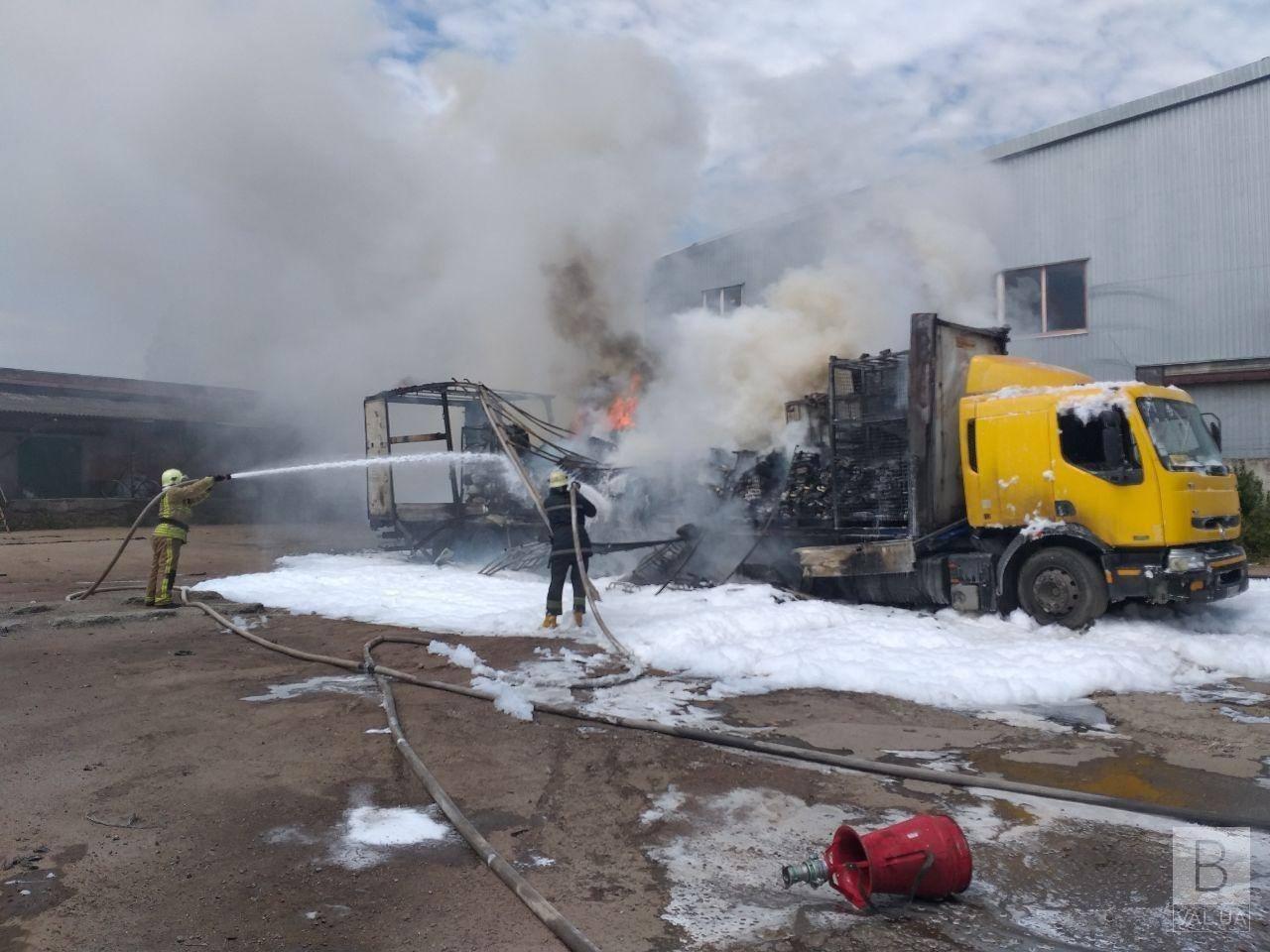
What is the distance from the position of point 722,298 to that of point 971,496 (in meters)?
11.3

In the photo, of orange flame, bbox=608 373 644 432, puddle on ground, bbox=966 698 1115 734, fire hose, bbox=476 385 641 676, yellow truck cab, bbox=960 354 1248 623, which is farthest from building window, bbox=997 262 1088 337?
puddle on ground, bbox=966 698 1115 734

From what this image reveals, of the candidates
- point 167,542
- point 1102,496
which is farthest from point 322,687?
point 1102,496

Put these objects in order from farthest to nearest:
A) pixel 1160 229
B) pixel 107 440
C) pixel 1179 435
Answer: pixel 107 440 < pixel 1160 229 < pixel 1179 435

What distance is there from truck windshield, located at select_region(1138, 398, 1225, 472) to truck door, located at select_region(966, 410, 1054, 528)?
30.3 inches

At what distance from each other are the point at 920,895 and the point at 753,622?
15.1 ft

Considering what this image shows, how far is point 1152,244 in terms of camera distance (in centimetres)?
1409

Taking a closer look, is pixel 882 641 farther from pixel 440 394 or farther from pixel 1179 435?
pixel 440 394

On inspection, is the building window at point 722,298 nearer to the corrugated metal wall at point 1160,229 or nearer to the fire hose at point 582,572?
the corrugated metal wall at point 1160,229

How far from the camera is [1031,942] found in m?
2.79

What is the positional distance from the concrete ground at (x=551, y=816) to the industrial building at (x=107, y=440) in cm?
1670

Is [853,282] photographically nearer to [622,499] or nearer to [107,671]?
[622,499]

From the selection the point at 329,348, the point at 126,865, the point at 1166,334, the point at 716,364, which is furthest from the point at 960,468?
the point at 329,348

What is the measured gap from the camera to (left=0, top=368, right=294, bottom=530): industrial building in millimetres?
20609

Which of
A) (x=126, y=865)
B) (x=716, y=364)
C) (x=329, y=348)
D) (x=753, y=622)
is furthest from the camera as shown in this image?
(x=329, y=348)
